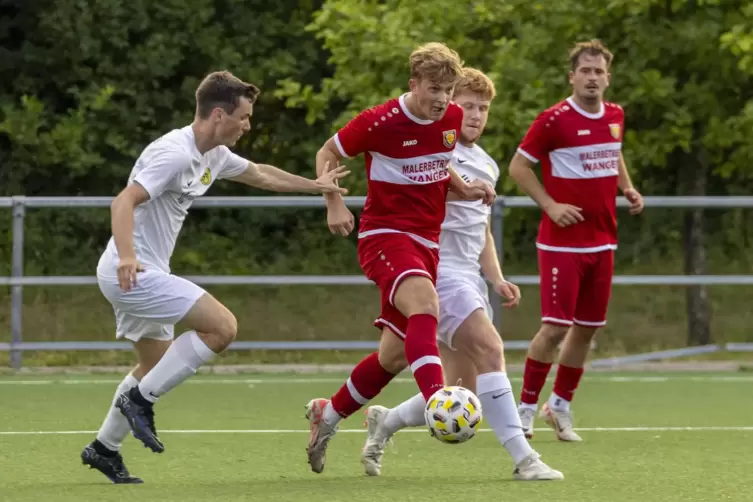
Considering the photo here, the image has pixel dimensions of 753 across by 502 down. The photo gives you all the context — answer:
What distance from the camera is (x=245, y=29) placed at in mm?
22516

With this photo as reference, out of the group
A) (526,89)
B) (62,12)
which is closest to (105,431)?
(526,89)

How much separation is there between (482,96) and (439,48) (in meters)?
0.94

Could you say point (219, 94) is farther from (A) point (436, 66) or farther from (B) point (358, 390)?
(B) point (358, 390)

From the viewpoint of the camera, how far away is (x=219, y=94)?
746 cm

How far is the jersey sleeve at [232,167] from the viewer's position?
7.78m

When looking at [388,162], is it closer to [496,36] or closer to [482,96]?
[482,96]

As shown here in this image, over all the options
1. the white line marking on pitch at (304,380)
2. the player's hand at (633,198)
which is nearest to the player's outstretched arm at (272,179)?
the player's hand at (633,198)

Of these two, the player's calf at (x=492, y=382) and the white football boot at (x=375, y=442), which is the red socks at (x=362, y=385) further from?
the player's calf at (x=492, y=382)

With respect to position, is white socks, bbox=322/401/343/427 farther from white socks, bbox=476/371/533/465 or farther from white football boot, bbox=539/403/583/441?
white football boot, bbox=539/403/583/441

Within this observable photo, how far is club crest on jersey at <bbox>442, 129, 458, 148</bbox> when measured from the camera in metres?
7.47

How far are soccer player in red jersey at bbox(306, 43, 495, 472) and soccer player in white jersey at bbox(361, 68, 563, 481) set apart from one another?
0.21 metres

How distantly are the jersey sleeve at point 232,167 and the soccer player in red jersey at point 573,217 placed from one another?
1960 millimetres

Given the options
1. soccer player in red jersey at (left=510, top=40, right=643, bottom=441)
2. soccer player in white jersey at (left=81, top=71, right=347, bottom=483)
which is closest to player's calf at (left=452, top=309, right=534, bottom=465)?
soccer player in white jersey at (left=81, top=71, right=347, bottom=483)

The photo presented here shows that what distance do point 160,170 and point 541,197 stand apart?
8.86 feet
